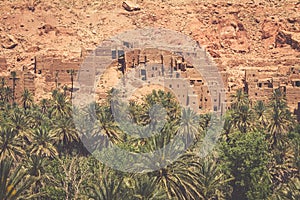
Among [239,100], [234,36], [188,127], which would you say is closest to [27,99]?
[239,100]

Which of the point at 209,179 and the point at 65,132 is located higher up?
the point at 65,132

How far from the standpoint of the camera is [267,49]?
247 feet

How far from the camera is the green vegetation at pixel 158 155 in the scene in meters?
24.3

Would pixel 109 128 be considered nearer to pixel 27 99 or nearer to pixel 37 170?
pixel 37 170

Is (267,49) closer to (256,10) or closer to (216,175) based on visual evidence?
(256,10)

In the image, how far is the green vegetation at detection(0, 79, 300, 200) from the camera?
2426 centimetres

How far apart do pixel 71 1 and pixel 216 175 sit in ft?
206

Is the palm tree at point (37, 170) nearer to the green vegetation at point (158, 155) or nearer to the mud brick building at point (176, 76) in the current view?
the green vegetation at point (158, 155)

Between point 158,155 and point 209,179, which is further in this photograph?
point 209,179

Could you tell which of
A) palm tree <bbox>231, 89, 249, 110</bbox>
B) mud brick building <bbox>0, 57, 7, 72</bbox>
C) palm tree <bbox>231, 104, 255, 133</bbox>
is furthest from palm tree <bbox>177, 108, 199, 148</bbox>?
mud brick building <bbox>0, 57, 7, 72</bbox>

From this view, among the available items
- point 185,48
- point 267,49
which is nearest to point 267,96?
point 185,48

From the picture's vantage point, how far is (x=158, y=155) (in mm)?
24359

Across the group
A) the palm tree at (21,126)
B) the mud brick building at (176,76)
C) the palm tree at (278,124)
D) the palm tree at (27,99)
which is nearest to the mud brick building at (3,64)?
the palm tree at (27,99)

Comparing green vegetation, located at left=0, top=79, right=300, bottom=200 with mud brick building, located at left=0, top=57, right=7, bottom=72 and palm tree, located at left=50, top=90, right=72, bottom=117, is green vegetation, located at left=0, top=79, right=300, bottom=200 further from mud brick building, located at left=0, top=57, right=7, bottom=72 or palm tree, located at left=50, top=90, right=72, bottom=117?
mud brick building, located at left=0, top=57, right=7, bottom=72
